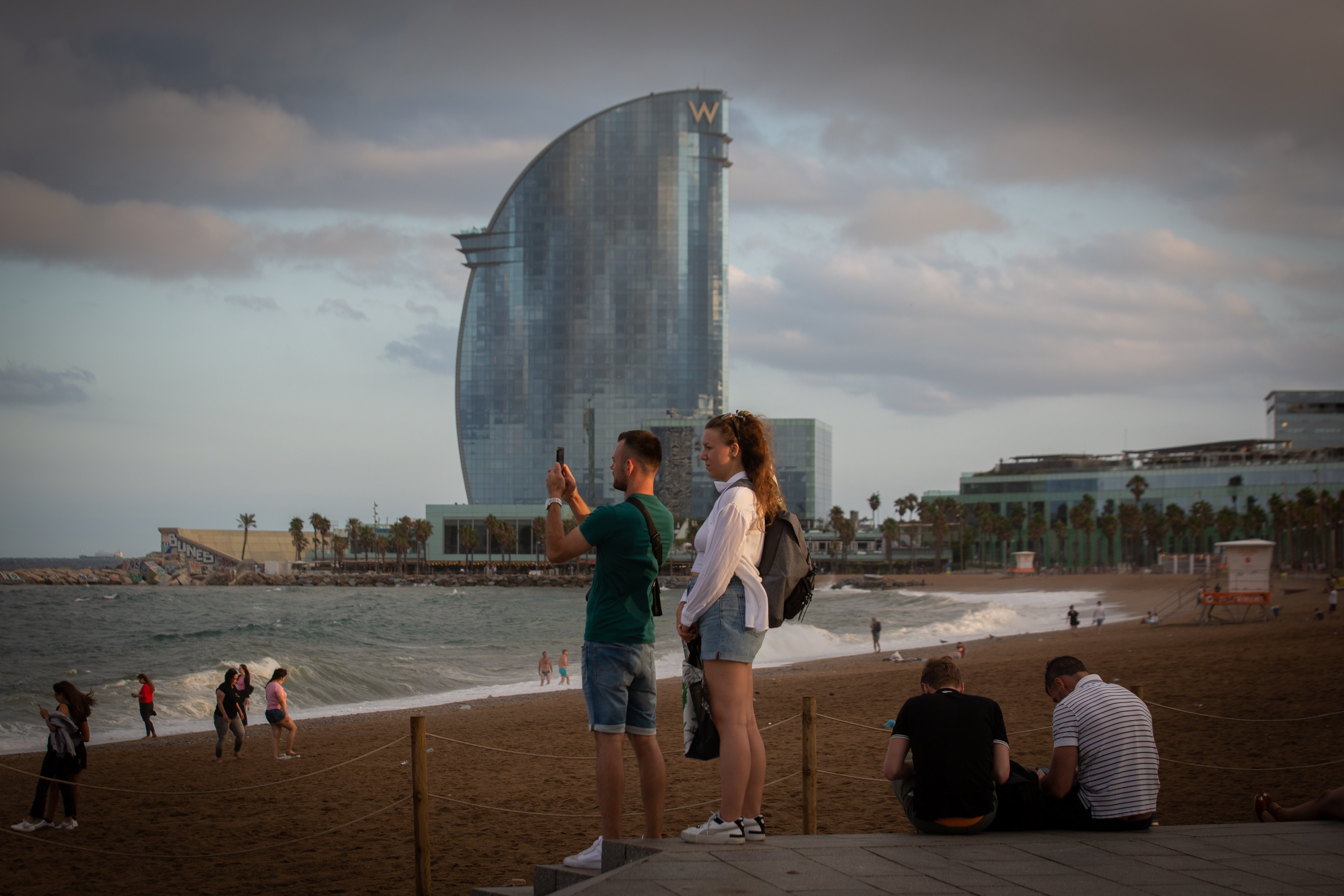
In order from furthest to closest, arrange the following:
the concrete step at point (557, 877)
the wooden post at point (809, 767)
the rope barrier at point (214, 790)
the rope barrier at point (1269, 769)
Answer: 1. the rope barrier at point (214, 790)
2. the rope barrier at point (1269, 769)
3. the wooden post at point (809, 767)
4. the concrete step at point (557, 877)

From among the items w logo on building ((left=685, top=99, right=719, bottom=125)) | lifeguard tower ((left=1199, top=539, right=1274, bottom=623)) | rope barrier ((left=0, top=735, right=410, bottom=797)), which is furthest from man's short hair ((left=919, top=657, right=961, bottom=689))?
w logo on building ((left=685, top=99, right=719, bottom=125))

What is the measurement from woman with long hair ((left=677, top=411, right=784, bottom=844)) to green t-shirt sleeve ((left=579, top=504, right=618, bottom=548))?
398mm

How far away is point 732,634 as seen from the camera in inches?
163

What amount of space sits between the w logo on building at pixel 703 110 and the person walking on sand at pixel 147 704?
438 ft

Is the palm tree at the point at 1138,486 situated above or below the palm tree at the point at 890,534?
above

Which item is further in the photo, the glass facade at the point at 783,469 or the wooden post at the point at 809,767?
the glass facade at the point at 783,469

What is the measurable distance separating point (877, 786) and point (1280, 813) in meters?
4.55

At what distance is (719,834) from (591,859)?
626mm

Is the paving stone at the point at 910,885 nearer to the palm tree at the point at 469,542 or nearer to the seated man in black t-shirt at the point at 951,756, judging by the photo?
the seated man in black t-shirt at the point at 951,756

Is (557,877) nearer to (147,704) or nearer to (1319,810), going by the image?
(1319,810)

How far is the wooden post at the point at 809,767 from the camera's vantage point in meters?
5.70

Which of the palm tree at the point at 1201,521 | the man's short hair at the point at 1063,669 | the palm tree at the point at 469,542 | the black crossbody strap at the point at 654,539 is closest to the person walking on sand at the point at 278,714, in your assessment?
the black crossbody strap at the point at 654,539

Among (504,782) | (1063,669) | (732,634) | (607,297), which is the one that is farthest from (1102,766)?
(607,297)

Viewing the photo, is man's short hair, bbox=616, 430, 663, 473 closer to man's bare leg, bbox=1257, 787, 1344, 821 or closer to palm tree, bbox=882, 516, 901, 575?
man's bare leg, bbox=1257, 787, 1344, 821
